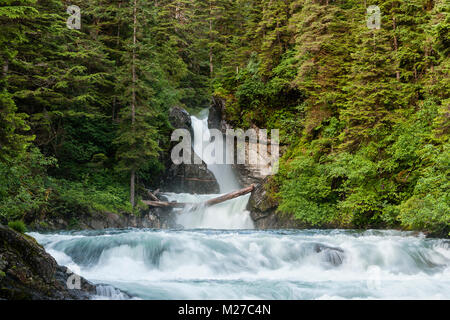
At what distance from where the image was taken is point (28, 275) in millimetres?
5676

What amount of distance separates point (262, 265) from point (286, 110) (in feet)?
50.2

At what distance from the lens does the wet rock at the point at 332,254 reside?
9.63m

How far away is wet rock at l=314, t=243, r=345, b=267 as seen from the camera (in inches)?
379

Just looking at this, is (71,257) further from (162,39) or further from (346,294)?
(162,39)

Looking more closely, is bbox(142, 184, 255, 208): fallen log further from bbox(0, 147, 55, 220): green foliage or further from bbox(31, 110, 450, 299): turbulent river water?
bbox(31, 110, 450, 299): turbulent river water

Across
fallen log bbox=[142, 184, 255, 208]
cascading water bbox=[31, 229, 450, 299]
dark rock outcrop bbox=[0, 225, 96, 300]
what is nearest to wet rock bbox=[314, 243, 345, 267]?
cascading water bbox=[31, 229, 450, 299]

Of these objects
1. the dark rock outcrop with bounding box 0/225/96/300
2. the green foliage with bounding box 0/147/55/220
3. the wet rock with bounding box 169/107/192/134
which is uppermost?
→ the wet rock with bounding box 169/107/192/134

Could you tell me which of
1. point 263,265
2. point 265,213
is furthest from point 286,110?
point 263,265

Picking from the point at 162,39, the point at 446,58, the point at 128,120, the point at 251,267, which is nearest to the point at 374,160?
the point at 446,58

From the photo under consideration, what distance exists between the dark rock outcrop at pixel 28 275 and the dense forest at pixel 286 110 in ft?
7.32

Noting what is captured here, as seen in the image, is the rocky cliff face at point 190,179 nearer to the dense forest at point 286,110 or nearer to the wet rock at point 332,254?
the dense forest at point 286,110

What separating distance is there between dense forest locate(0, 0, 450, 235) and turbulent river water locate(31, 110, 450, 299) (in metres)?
1.46

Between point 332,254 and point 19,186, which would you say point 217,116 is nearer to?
point 19,186
